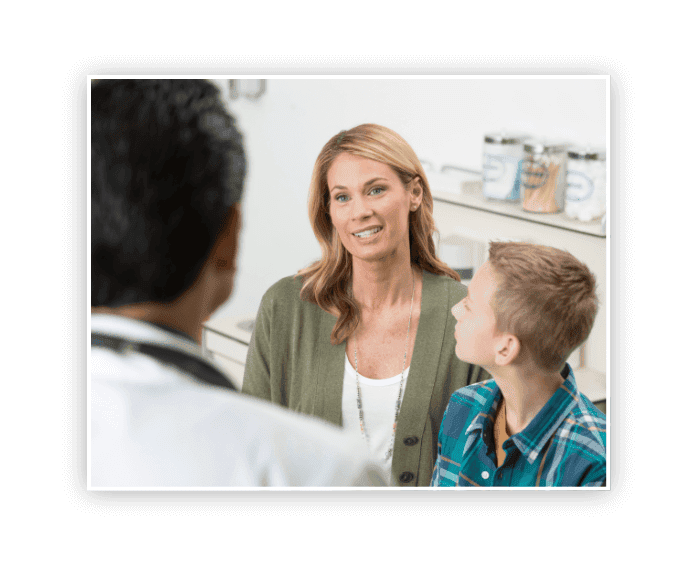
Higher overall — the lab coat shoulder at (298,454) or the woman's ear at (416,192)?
the woman's ear at (416,192)

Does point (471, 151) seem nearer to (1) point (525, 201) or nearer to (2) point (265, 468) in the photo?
(1) point (525, 201)

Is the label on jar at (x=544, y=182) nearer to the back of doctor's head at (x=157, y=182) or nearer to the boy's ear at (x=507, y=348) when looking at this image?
the boy's ear at (x=507, y=348)

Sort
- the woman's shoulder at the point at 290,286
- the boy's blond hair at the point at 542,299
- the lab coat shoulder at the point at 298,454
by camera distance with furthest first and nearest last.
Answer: the woman's shoulder at the point at 290,286, the boy's blond hair at the point at 542,299, the lab coat shoulder at the point at 298,454

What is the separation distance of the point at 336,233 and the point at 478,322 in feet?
1.53

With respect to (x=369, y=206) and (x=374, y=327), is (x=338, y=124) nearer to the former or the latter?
(x=369, y=206)

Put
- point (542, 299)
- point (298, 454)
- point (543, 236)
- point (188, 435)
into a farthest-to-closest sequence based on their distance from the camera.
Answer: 1. point (543, 236)
2. point (542, 299)
3. point (188, 435)
4. point (298, 454)

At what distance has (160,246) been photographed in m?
2.30

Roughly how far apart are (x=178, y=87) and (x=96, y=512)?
1.26m

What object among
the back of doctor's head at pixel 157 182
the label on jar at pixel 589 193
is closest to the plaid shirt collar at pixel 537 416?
the label on jar at pixel 589 193

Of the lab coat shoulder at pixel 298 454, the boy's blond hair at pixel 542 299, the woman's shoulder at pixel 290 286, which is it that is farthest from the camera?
the woman's shoulder at pixel 290 286

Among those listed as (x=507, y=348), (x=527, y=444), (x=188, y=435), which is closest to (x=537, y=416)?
(x=527, y=444)

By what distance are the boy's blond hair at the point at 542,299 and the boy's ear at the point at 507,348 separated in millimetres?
14

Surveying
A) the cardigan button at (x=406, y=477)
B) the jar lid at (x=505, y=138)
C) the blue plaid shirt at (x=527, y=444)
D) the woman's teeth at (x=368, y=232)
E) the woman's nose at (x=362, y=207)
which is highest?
the jar lid at (x=505, y=138)

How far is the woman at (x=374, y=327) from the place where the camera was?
229 cm
